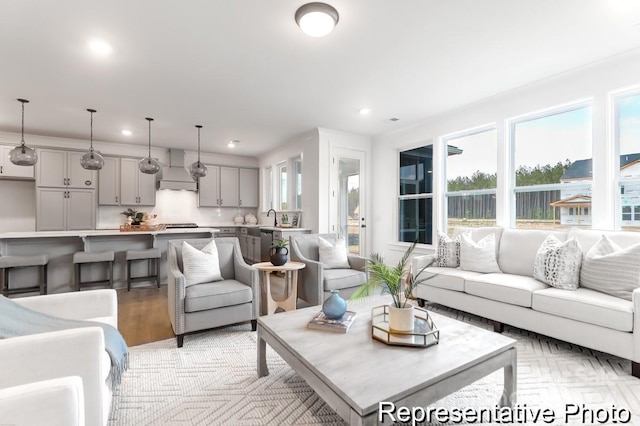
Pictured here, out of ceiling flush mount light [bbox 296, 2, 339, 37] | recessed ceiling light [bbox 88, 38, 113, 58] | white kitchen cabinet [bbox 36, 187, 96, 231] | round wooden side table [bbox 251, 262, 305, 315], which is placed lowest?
round wooden side table [bbox 251, 262, 305, 315]

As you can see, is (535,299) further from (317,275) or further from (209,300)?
(209,300)

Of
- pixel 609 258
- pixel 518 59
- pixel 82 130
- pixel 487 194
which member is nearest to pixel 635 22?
pixel 518 59

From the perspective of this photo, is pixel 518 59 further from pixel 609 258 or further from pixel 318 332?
pixel 318 332

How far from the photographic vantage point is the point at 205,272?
2988mm

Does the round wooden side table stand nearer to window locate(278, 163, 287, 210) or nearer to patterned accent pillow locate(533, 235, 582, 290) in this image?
patterned accent pillow locate(533, 235, 582, 290)

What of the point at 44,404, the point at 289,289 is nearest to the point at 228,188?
the point at 289,289

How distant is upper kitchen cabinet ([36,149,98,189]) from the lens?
5.55m

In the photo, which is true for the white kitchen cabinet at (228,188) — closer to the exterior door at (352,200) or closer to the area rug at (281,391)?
the exterior door at (352,200)

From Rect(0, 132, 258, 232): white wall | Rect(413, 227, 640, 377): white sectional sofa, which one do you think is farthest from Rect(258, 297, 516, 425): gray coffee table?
Rect(0, 132, 258, 232): white wall

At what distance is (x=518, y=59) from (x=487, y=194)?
1779 millimetres

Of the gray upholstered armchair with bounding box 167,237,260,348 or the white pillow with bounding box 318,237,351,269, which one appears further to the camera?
the white pillow with bounding box 318,237,351,269

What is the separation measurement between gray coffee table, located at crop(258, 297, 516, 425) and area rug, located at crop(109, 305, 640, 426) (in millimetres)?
319

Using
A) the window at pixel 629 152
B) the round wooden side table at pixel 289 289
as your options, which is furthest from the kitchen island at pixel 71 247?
the window at pixel 629 152

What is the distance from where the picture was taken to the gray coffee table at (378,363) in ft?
4.08
